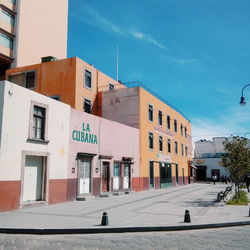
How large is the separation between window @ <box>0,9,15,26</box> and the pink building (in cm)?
2009

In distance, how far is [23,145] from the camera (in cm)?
1505

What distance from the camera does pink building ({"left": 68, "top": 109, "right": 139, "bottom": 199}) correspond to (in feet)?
63.5

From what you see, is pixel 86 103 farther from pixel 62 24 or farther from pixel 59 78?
pixel 62 24

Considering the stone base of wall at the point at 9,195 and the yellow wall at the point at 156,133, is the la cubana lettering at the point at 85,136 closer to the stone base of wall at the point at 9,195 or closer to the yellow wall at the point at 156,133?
the stone base of wall at the point at 9,195

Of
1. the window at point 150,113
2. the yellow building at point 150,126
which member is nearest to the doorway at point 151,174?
the yellow building at point 150,126

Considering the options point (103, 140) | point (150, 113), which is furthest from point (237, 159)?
point (150, 113)

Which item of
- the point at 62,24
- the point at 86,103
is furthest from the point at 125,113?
the point at 62,24

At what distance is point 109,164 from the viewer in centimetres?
2338

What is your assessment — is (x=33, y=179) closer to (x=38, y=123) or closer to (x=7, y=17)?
(x=38, y=123)

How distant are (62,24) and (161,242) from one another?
39421 mm

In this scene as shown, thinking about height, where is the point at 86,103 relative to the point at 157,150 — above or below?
above

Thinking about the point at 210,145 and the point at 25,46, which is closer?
the point at 25,46

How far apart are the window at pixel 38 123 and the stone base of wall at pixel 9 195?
2.85 m

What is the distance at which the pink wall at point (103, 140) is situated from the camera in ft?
63.4
